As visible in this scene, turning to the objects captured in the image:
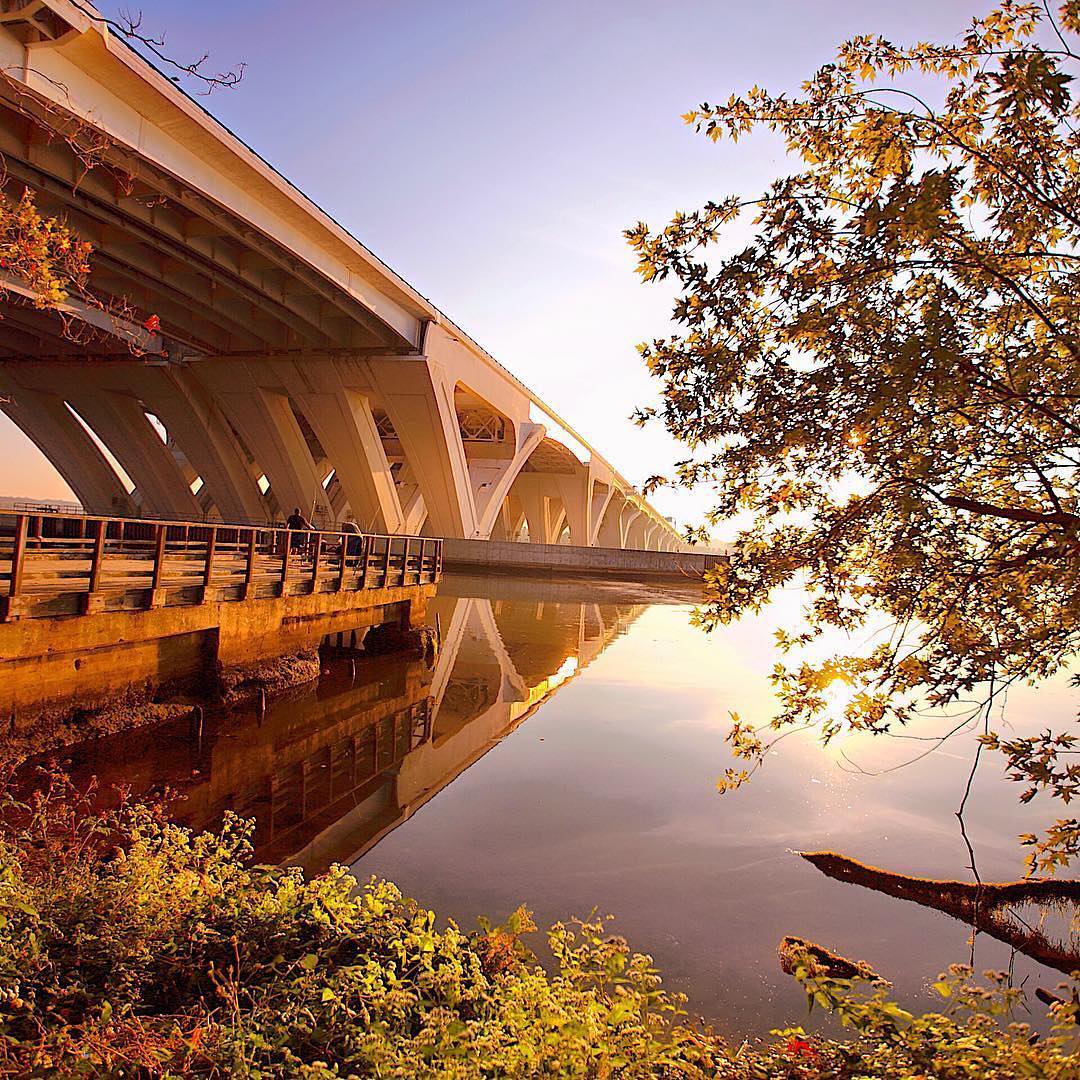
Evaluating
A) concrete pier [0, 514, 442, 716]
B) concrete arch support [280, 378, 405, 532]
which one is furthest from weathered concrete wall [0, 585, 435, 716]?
concrete arch support [280, 378, 405, 532]

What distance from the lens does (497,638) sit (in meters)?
17.4

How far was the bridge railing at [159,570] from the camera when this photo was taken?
7406 mm

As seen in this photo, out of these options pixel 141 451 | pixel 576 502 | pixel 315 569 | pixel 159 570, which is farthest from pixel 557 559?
pixel 159 570

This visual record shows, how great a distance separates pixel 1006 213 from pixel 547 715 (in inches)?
348

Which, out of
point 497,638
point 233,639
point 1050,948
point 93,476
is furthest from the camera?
point 93,476

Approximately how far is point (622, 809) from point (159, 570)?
597cm

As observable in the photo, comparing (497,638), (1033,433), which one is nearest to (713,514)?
(1033,433)

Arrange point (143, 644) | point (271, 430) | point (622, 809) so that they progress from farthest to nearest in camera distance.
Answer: point (271, 430) < point (143, 644) < point (622, 809)

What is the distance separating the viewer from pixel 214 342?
31.1 meters

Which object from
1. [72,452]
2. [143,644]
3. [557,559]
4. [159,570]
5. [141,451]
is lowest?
[143,644]

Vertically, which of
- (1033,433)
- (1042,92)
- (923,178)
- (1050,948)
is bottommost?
(1050,948)

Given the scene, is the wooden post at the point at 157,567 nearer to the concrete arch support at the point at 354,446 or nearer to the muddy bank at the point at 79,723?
the muddy bank at the point at 79,723

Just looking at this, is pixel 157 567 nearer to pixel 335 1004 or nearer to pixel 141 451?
pixel 335 1004

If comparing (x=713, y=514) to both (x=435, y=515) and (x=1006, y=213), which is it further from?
(x=435, y=515)
